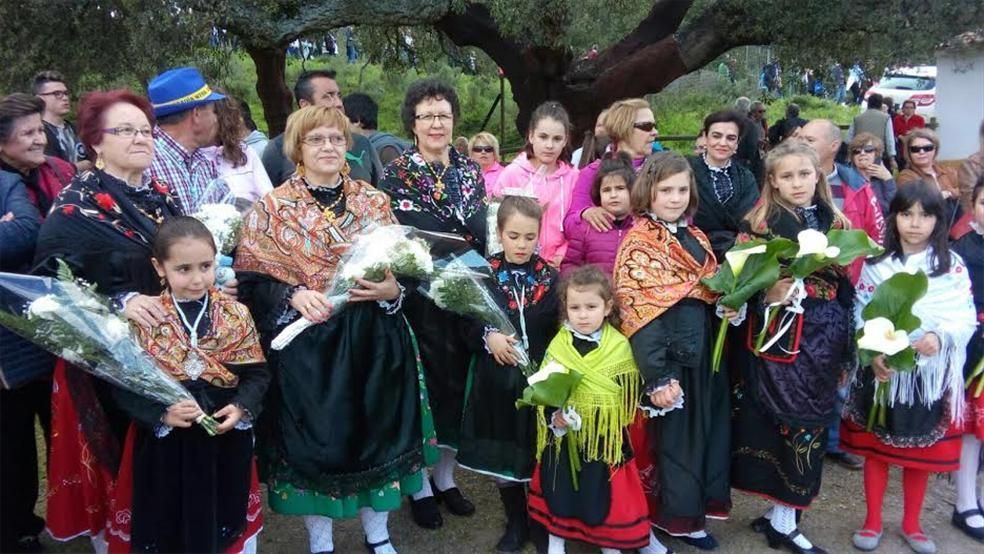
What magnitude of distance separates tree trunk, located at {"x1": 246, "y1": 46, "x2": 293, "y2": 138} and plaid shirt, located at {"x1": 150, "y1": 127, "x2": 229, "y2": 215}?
713 cm

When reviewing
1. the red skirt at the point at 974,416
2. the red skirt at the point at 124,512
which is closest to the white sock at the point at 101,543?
the red skirt at the point at 124,512

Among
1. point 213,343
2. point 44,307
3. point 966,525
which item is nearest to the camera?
point 44,307

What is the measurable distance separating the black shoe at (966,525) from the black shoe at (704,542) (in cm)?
123

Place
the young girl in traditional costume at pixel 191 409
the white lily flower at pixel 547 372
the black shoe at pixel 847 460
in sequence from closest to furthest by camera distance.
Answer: the young girl in traditional costume at pixel 191 409 < the white lily flower at pixel 547 372 < the black shoe at pixel 847 460

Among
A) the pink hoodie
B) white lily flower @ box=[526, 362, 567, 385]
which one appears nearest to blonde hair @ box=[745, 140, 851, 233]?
the pink hoodie

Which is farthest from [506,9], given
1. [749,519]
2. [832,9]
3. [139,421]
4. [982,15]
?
[139,421]

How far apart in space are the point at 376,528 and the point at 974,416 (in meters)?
2.81

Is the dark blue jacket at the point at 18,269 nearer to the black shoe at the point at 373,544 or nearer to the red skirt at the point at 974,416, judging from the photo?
the black shoe at the point at 373,544

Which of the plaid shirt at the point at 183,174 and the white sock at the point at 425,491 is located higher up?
the plaid shirt at the point at 183,174

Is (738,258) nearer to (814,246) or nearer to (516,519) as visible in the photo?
(814,246)

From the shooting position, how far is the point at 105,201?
3.11m

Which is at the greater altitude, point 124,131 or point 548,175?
point 124,131

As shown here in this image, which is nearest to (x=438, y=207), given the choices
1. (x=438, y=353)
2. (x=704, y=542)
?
(x=438, y=353)

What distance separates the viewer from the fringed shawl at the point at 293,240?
3338 mm
